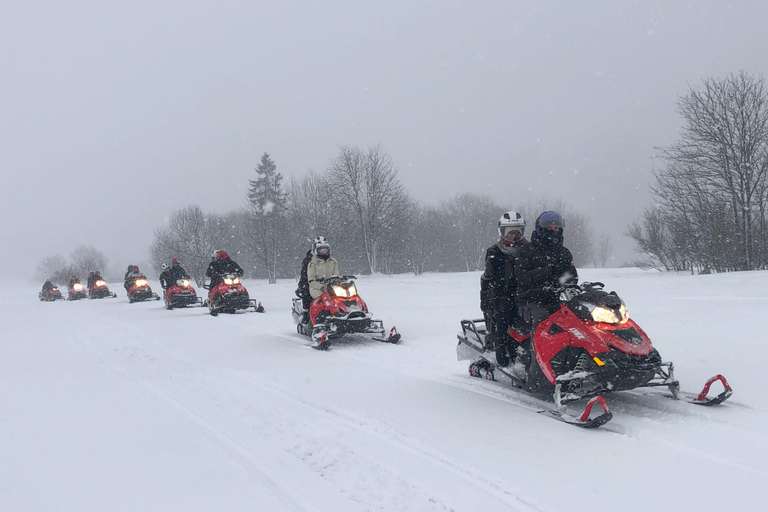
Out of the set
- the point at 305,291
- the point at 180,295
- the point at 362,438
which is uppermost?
the point at 305,291

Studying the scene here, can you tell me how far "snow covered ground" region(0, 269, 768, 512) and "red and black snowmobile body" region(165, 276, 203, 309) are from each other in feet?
37.6

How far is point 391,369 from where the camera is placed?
7.66 metres

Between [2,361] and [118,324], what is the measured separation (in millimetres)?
5772

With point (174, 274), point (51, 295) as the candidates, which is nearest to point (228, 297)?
point (174, 274)

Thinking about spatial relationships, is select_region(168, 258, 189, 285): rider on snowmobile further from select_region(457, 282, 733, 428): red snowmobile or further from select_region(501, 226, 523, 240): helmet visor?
select_region(457, 282, 733, 428): red snowmobile

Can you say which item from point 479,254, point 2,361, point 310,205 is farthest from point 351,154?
point 2,361

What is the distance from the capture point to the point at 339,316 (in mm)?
9961

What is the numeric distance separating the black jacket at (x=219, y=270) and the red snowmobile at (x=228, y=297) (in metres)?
0.20

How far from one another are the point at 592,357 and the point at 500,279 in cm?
158

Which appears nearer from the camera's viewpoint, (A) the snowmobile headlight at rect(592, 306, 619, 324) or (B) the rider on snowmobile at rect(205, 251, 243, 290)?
(A) the snowmobile headlight at rect(592, 306, 619, 324)

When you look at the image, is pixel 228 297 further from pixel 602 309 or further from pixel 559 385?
pixel 602 309

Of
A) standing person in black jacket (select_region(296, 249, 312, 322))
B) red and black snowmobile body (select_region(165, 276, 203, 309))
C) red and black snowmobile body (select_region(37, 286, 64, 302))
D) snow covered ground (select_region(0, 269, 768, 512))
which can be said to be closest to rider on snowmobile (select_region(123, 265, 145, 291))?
red and black snowmobile body (select_region(165, 276, 203, 309))

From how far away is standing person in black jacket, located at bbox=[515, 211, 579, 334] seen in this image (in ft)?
17.8

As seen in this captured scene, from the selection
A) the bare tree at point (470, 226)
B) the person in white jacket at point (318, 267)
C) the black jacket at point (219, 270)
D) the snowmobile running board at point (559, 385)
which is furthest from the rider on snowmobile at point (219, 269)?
the bare tree at point (470, 226)
